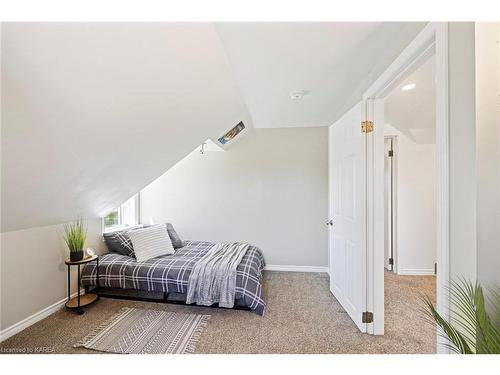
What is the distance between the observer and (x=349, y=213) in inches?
82.0

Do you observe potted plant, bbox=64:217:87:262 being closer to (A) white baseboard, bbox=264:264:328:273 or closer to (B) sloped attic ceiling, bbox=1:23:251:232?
(B) sloped attic ceiling, bbox=1:23:251:232

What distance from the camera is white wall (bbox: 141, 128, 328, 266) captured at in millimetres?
3281

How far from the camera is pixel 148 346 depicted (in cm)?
162

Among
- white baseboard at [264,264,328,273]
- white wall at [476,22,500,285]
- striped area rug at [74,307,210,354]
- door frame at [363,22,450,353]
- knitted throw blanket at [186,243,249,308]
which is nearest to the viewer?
white wall at [476,22,500,285]

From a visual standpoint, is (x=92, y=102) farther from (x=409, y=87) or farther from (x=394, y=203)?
(x=394, y=203)

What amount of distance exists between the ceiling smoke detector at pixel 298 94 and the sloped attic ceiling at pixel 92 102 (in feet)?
1.82

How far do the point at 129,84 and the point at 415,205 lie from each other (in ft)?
12.3

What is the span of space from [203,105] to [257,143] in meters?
1.62

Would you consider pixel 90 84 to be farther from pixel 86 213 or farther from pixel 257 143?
pixel 257 143

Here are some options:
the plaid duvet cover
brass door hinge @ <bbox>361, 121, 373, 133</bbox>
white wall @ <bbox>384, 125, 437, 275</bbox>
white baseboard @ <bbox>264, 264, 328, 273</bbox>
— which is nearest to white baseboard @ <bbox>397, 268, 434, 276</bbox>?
white wall @ <bbox>384, 125, 437, 275</bbox>

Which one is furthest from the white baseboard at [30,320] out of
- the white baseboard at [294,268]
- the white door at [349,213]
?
the white door at [349,213]

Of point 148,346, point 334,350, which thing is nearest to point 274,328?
point 334,350

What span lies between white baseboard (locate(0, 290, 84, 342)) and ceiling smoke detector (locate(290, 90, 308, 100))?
3.23m

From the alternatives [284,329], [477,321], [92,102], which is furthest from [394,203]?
[92,102]
